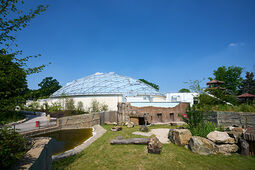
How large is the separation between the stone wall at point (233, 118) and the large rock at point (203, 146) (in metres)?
3.53

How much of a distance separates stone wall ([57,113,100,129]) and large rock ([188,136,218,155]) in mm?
12445

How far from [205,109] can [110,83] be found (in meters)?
26.6

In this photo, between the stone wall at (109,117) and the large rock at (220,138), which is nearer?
the large rock at (220,138)

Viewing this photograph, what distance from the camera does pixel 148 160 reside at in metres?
6.58

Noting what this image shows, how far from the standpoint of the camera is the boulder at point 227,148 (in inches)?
283

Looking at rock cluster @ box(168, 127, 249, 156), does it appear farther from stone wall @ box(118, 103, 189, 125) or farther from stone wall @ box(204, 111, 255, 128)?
stone wall @ box(118, 103, 189, 125)

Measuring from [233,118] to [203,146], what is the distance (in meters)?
4.75

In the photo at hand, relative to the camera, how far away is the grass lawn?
597cm

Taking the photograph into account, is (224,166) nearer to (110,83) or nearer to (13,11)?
(13,11)

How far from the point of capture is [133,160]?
661cm

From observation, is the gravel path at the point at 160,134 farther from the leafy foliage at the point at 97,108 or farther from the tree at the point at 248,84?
the tree at the point at 248,84

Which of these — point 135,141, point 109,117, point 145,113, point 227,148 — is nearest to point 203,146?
point 227,148

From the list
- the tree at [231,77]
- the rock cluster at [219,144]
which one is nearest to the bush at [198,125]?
the rock cluster at [219,144]

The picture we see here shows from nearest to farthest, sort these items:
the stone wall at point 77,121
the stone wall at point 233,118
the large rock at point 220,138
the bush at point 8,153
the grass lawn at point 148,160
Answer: the bush at point 8,153
the grass lawn at point 148,160
the large rock at point 220,138
the stone wall at point 233,118
the stone wall at point 77,121
